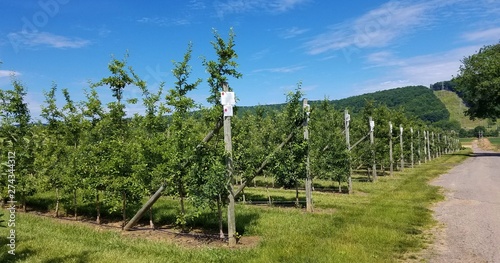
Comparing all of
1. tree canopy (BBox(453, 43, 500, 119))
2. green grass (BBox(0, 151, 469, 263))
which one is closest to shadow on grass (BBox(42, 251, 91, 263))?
green grass (BBox(0, 151, 469, 263))

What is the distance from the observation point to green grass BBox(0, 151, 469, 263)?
9586 millimetres

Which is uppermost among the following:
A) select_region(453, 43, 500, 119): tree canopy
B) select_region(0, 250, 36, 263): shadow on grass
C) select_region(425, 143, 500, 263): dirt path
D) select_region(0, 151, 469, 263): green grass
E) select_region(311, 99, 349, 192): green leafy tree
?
select_region(453, 43, 500, 119): tree canopy

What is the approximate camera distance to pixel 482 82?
61469 mm

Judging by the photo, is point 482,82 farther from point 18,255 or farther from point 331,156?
point 18,255

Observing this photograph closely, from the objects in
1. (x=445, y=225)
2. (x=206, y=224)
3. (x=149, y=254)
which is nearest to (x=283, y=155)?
(x=206, y=224)

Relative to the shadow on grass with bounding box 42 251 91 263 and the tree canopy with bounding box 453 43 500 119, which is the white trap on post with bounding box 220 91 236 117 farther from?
the tree canopy with bounding box 453 43 500 119

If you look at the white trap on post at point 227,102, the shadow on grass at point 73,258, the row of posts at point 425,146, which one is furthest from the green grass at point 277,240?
the row of posts at point 425,146

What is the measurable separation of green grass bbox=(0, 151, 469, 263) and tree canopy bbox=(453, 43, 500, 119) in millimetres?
56766

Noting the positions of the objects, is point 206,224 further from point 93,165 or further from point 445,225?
point 445,225

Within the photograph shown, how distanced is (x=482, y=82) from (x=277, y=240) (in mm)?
65652

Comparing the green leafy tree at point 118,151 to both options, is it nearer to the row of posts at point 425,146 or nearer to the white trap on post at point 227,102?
the white trap on post at point 227,102

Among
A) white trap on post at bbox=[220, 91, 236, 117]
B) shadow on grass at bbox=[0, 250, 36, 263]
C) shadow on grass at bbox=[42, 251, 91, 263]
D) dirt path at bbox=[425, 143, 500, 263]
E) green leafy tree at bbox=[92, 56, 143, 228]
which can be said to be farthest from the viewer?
green leafy tree at bbox=[92, 56, 143, 228]

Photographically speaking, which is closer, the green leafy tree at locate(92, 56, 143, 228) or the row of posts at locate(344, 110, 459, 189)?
the green leafy tree at locate(92, 56, 143, 228)

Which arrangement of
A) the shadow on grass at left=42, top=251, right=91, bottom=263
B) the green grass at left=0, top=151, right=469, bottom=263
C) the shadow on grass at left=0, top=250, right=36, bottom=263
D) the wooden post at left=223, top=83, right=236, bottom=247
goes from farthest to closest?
the wooden post at left=223, top=83, right=236, bottom=247, the green grass at left=0, top=151, right=469, bottom=263, the shadow on grass at left=0, top=250, right=36, bottom=263, the shadow on grass at left=42, top=251, right=91, bottom=263
